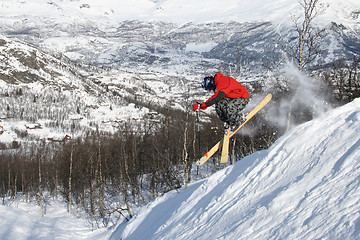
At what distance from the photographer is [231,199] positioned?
5.46m

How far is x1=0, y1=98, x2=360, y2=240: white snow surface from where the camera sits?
3.42 metres

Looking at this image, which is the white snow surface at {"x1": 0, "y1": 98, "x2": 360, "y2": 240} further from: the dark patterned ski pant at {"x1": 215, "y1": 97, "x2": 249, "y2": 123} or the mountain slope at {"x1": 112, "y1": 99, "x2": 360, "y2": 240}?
the dark patterned ski pant at {"x1": 215, "y1": 97, "x2": 249, "y2": 123}

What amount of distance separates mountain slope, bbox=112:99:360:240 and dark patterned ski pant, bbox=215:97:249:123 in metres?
2.25

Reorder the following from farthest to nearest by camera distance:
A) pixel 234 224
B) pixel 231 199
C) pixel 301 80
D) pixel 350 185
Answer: pixel 301 80 < pixel 231 199 < pixel 234 224 < pixel 350 185

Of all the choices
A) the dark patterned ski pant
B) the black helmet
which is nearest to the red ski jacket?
the black helmet

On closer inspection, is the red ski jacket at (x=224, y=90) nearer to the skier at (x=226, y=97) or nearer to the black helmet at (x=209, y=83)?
the skier at (x=226, y=97)

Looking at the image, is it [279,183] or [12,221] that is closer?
[279,183]

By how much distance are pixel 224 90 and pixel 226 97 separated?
89 centimetres

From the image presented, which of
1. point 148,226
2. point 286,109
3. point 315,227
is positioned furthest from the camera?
point 286,109

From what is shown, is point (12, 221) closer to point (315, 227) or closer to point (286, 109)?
point (286, 109)

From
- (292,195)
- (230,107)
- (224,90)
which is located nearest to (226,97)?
(230,107)

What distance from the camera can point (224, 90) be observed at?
7.55 m

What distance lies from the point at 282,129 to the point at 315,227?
13605 millimetres

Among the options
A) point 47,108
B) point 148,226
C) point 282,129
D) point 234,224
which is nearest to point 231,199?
point 234,224
